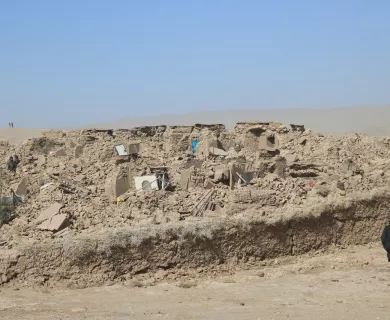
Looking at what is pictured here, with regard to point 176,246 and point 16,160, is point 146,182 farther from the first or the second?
point 16,160

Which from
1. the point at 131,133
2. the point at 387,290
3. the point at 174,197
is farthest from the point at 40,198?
the point at 131,133

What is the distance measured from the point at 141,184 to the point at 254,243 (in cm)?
301

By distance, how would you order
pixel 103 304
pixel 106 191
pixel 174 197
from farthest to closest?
pixel 106 191, pixel 174 197, pixel 103 304

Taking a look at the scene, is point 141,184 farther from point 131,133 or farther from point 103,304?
point 131,133

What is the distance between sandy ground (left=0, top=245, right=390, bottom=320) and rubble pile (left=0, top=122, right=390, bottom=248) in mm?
1063

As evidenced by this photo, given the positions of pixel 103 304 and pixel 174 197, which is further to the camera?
pixel 174 197

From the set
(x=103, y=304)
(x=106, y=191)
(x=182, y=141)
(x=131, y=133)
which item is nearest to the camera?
(x=103, y=304)

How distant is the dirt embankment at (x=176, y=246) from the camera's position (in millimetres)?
8688

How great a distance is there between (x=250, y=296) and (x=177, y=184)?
3993 millimetres

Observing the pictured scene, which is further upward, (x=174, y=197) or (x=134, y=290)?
(x=174, y=197)

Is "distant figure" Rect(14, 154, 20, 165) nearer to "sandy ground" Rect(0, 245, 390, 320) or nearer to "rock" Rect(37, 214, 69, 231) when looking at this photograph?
"rock" Rect(37, 214, 69, 231)

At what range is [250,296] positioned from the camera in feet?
27.5

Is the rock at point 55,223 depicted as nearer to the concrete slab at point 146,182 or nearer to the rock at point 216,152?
the concrete slab at point 146,182

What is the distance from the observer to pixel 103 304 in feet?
25.8
